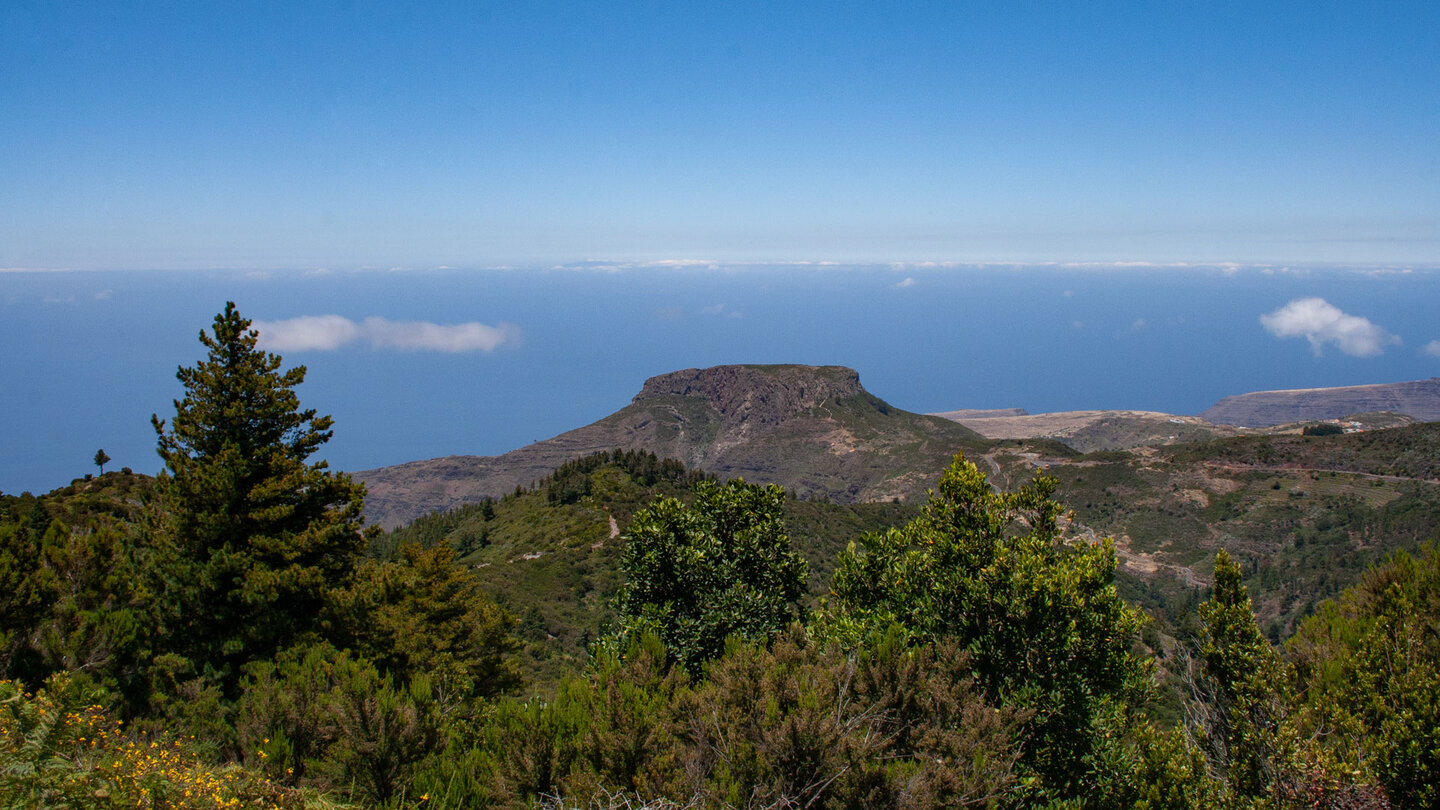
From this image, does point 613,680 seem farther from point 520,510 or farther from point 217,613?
point 520,510

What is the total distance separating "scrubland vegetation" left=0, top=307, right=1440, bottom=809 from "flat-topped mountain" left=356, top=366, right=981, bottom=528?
90.6 metres

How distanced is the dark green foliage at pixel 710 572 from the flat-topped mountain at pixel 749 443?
8887 cm

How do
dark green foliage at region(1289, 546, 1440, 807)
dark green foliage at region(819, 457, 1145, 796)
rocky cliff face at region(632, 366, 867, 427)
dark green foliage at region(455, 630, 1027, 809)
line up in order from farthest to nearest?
1. rocky cliff face at region(632, 366, 867, 427)
2. dark green foliage at region(819, 457, 1145, 796)
3. dark green foliage at region(1289, 546, 1440, 807)
4. dark green foliage at region(455, 630, 1027, 809)

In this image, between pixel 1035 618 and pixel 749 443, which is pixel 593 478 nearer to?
pixel 1035 618

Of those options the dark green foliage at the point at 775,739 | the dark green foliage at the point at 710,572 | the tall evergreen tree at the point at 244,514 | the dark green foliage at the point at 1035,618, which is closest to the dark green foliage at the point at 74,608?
the tall evergreen tree at the point at 244,514

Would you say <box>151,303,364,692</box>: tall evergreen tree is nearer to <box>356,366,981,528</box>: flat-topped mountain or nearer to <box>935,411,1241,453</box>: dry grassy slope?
<box>356,366,981,528</box>: flat-topped mountain

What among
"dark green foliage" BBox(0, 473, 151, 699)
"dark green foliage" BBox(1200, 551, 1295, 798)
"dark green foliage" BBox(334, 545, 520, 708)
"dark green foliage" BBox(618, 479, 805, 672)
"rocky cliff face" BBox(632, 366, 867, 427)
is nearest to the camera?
"dark green foliage" BBox(1200, 551, 1295, 798)

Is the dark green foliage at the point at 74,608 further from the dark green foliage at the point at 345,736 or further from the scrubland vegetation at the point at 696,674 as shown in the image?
the dark green foliage at the point at 345,736

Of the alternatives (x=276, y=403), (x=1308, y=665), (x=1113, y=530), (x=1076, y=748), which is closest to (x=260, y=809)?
(x=1076, y=748)

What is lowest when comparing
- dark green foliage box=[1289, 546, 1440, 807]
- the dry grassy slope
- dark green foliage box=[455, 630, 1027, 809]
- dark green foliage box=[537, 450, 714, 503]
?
the dry grassy slope

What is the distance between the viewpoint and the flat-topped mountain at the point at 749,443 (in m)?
117

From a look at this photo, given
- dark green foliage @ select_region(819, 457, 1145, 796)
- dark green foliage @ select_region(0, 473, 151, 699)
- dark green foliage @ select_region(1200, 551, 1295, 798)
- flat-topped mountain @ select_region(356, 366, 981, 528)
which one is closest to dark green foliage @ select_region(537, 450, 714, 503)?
flat-topped mountain @ select_region(356, 366, 981, 528)

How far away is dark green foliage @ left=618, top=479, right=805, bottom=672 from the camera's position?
46.1 feet

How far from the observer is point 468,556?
58.8 metres
